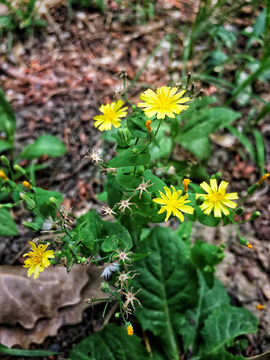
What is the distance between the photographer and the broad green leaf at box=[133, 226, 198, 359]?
2.88 m

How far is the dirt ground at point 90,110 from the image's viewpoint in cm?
325

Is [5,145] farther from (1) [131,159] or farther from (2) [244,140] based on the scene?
(2) [244,140]

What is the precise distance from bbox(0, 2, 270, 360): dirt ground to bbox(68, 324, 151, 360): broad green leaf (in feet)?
0.96

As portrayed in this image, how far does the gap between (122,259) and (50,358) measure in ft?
5.56

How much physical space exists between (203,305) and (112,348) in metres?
1.03

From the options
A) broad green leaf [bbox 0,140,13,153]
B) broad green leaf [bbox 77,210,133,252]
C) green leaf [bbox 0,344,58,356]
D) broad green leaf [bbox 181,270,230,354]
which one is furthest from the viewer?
broad green leaf [bbox 0,140,13,153]

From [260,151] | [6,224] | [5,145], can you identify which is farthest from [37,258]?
[260,151]

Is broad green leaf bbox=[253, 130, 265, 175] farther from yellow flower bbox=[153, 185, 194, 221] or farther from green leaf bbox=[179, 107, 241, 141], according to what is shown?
yellow flower bbox=[153, 185, 194, 221]

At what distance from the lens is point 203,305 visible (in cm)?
307

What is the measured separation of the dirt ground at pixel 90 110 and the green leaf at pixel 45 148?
0.85 ft

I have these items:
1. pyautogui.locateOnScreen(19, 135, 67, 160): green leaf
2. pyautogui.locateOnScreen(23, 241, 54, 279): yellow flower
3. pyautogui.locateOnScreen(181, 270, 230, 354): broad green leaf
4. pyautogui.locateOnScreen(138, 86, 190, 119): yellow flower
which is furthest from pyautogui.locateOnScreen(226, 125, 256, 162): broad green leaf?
pyautogui.locateOnScreen(23, 241, 54, 279): yellow flower

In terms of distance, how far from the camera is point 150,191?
2012mm

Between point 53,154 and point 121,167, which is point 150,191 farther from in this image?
point 53,154

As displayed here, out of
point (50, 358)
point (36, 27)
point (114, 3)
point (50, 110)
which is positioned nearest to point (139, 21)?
point (114, 3)
